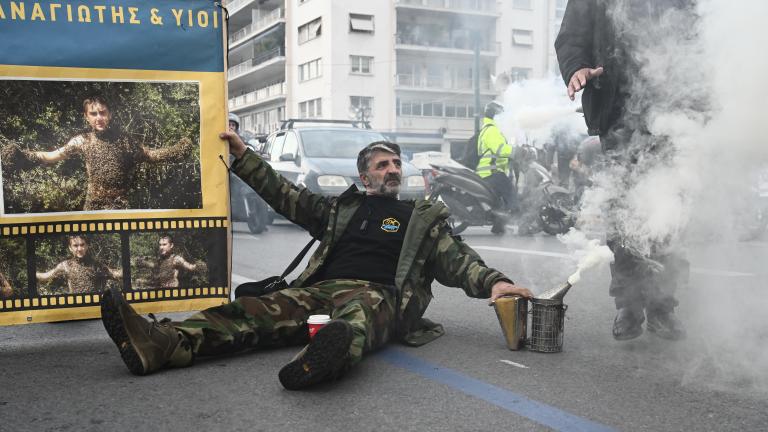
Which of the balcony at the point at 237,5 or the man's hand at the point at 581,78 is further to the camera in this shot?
the balcony at the point at 237,5

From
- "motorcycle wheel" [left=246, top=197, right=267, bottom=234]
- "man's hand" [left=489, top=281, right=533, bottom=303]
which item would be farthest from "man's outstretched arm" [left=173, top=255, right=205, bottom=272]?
"motorcycle wheel" [left=246, top=197, right=267, bottom=234]

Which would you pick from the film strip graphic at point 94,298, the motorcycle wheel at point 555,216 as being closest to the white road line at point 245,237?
the motorcycle wheel at point 555,216

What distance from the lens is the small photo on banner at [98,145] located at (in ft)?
11.5

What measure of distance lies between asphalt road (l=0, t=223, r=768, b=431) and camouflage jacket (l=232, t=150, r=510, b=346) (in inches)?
9.1

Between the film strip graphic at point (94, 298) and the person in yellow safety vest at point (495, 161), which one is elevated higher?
the person in yellow safety vest at point (495, 161)

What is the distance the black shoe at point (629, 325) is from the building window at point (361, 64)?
31.0m

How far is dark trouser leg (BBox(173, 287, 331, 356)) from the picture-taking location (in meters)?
3.29

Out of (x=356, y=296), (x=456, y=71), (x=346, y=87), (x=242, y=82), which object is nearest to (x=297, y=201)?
(x=356, y=296)

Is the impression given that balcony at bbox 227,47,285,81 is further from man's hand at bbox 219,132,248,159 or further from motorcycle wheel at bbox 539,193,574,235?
man's hand at bbox 219,132,248,159

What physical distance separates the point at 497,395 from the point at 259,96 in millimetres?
48365

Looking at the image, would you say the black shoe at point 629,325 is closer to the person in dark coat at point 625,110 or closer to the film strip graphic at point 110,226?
the person in dark coat at point 625,110

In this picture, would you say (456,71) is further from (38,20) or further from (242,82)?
(242,82)

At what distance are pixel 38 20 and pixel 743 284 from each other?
545 centimetres

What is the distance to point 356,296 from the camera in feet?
11.7
